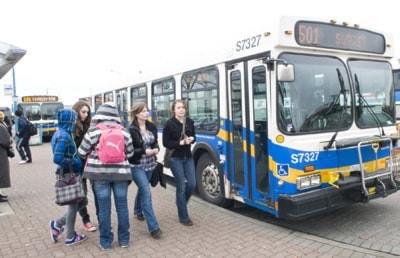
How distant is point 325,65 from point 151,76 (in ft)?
14.6

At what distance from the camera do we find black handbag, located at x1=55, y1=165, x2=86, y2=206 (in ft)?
14.2

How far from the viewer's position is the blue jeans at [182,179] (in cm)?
511

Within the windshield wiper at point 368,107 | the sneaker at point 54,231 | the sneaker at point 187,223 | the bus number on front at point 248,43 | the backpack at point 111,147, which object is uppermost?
the bus number on front at point 248,43

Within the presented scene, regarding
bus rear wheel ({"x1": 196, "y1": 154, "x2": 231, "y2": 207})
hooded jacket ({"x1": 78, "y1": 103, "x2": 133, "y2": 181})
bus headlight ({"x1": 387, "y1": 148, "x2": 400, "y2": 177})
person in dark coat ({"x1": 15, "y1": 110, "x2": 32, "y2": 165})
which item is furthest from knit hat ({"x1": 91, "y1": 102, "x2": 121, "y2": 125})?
person in dark coat ({"x1": 15, "y1": 110, "x2": 32, "y2": 165})

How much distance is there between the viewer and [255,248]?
433 centimetres

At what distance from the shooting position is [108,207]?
4.34 meters

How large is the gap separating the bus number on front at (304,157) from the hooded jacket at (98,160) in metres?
2.07

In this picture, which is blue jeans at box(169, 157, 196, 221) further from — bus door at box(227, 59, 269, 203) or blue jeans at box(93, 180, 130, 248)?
blue jeans at box(93, 180, 130, 248)

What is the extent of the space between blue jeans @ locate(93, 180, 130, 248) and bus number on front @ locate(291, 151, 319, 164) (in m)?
2.13

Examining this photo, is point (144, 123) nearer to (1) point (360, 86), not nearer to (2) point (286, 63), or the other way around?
(2) point (286, 63)

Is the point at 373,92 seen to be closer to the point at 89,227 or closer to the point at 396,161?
the point at 396,161

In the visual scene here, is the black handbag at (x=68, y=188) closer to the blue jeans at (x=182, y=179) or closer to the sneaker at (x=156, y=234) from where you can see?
the sneaker at (x=156, y=234)

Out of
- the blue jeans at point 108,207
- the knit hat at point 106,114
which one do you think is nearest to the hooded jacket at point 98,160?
the knit hat at point 106,114

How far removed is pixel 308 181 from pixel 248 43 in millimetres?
2092
